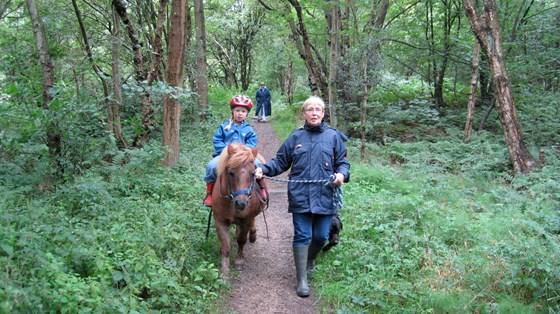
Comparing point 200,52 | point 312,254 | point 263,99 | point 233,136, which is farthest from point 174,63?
point 263,99

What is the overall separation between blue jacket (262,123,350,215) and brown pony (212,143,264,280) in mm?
345

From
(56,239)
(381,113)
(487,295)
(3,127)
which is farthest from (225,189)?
(381,113)

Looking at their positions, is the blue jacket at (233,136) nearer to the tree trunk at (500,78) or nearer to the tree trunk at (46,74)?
the tree trunk at (46,74)

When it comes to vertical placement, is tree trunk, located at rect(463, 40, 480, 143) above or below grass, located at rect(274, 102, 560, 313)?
above

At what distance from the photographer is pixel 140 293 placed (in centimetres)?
371

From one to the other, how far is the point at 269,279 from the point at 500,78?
854 centimetres

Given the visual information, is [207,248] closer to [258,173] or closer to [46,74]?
[258,173]

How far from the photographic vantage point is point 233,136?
5668 mm

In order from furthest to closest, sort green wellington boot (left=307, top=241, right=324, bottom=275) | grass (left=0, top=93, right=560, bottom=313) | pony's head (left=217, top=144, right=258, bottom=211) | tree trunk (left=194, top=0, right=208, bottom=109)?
tree trunk (left=194, top=0, right=208, bottom=109) < green wellington boot (left=307, top=241, right=324, bottom=275) < pony's head (left=217, top=144, right=258, bottom=211) < grass (left=0, top=93, right=560, bottom=313)

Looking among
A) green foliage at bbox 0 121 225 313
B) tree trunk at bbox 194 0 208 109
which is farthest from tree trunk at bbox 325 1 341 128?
green foliage at bbox 0 121 225 313

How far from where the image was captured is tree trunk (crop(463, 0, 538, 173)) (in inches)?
395

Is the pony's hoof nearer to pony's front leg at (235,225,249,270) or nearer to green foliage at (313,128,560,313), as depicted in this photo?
pony's front leg at (235,225,249,270)

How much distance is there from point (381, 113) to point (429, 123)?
2.80 metres

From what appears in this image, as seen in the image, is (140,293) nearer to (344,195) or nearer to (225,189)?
(225,189)
